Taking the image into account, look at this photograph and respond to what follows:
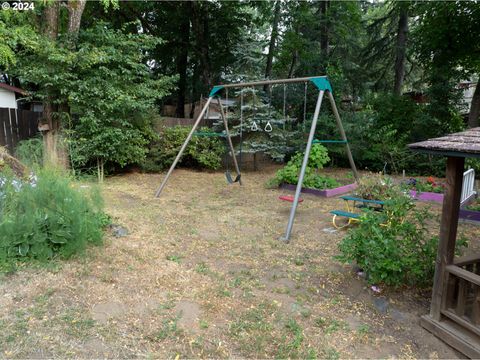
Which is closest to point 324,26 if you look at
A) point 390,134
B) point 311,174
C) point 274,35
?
point 274,35

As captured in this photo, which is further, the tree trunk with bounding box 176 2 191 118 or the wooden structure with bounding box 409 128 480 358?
the tree trunk with bounding box 176 2 191 118

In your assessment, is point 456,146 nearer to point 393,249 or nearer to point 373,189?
point 393,249

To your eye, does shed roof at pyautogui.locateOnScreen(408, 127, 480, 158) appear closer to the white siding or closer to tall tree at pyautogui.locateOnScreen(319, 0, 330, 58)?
tall tree at pyautogui.locateOnScreen(319, 0, 330, 58)

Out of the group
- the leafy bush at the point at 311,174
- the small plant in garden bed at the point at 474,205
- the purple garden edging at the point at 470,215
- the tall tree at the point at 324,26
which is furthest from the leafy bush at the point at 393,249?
the tall tree at the point at 324,26

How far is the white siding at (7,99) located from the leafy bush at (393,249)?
14.9 metres

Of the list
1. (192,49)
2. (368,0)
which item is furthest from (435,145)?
(368,0)

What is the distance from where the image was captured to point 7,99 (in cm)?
1380

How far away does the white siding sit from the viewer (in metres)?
13.5

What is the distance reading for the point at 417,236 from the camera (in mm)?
3232

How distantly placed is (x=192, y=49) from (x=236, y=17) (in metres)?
2.35

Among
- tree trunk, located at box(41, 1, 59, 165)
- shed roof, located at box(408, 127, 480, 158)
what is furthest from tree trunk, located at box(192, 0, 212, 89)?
shed roof, located at box(408, 127, 480, 158)

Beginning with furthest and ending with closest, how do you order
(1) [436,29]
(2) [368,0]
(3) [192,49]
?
(2) [368,0] → (3) [192,49] → (1) [436,29]

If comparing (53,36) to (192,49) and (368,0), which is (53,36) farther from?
(368,0)

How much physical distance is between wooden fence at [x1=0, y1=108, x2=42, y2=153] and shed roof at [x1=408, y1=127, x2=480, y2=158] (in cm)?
817
